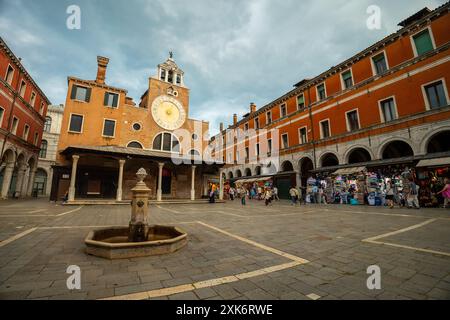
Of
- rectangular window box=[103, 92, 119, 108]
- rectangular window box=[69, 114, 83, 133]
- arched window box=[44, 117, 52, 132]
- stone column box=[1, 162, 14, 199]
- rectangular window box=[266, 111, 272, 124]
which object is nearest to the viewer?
rectangular window box=[69, 114, 83, 133]

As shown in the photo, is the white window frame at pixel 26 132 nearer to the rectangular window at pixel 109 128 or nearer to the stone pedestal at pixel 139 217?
the rectangular window at pixel 109 128

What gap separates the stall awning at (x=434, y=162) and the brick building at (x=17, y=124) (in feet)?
106

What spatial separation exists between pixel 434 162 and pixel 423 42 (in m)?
8.54

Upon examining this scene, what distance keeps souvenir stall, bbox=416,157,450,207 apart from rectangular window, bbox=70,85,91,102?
90.5 ft

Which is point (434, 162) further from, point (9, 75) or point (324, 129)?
point (9, 75)

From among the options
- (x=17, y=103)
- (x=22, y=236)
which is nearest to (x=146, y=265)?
(x=22, y=236)

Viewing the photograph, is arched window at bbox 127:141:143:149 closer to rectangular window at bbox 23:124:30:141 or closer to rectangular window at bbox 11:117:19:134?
rectangular window at bbox 11:117:19:134

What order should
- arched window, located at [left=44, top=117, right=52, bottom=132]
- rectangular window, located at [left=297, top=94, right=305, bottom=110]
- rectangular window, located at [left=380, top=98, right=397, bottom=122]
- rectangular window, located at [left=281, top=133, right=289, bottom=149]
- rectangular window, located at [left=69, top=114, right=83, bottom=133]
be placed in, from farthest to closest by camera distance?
arched window, located at [left=44, top=117, right=52, bottom=132], rectangular window, located at [left=281, top=133, right=289, bottom=149], rectangular window, located at [left=297, top=94, right=305, bottom=110], rectangular window, located at [left=69, top=114, right=83, bottom=133], rectangular window, located at [left=380, top=98, right=397, bottom=122]

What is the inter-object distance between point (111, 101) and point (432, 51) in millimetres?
26349

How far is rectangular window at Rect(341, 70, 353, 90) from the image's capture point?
18.5 m

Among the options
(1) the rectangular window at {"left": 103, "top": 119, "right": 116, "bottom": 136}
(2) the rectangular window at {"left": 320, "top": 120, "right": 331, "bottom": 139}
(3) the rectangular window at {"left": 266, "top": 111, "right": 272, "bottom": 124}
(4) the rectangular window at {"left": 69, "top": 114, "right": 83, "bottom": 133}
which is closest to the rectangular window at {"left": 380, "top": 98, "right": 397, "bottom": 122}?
(2) the rectangular window at {"left": 320, "top": 120, "right": 331, "bottom": 139}

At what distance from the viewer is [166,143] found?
22562 millimetres

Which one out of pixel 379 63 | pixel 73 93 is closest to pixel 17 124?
pixel 73 93
